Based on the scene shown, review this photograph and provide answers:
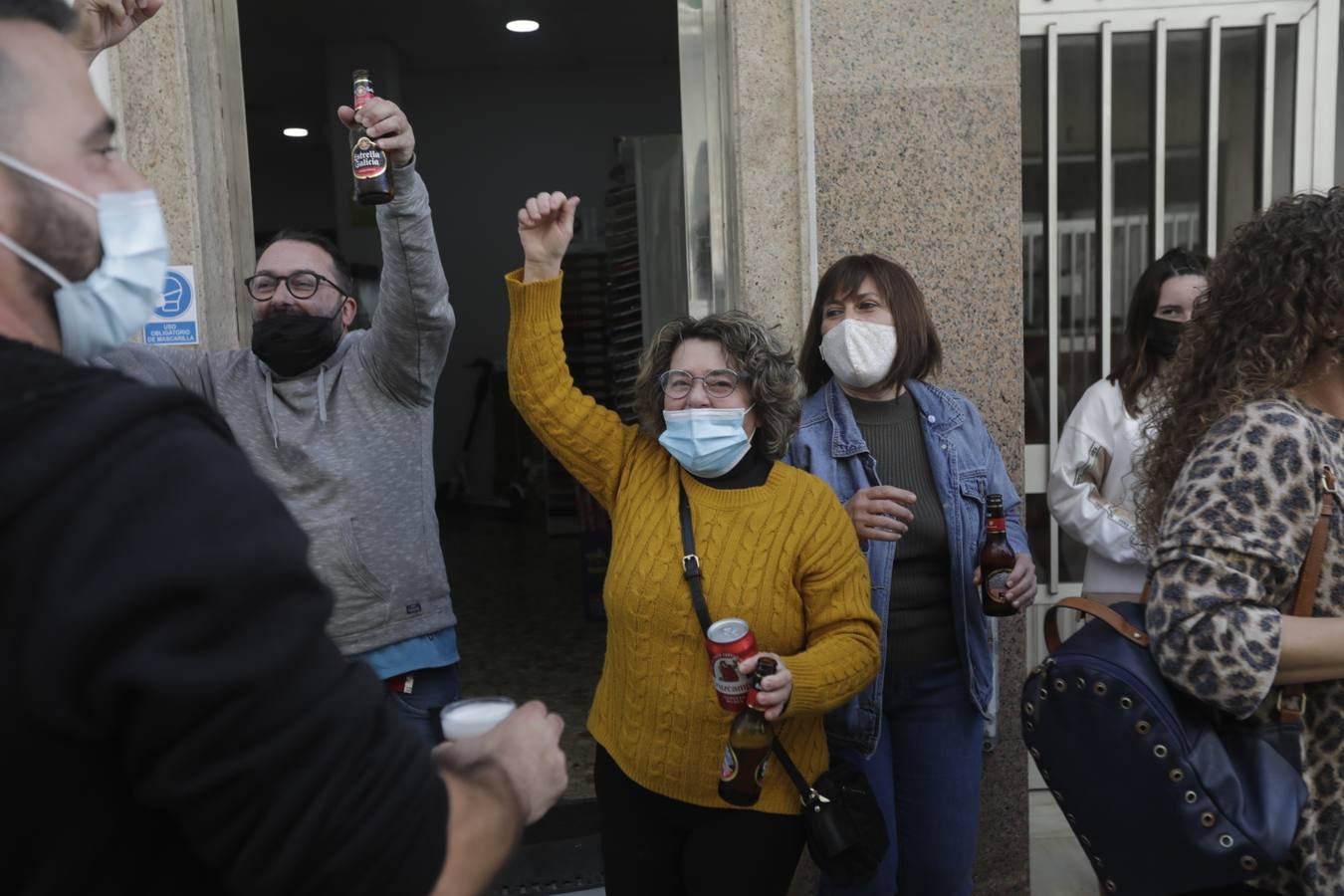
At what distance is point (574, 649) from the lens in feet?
20.4

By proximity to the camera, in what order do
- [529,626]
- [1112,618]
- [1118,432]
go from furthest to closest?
[529,626]
[1118,432]
[1112,618]

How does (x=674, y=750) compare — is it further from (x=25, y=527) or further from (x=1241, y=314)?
(x=25, y=527)

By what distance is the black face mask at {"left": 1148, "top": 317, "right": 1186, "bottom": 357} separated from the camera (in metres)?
3.30

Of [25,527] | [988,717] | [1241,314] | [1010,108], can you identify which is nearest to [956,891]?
[988,717]

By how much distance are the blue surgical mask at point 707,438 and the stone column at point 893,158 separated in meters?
1.12

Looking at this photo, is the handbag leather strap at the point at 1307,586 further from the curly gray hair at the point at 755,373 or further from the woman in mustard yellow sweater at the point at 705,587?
the curly gray hair at the point at 755,373

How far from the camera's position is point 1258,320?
1.85 m

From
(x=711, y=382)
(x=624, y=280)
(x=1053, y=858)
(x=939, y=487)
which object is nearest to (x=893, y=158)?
(x=939, y=487)

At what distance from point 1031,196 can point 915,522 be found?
173cm

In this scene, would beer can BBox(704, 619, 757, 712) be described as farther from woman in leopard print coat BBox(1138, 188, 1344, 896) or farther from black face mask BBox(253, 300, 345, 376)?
black face mask BBox(253, 300, 345, 376)

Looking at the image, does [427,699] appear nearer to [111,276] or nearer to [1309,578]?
[111,276]

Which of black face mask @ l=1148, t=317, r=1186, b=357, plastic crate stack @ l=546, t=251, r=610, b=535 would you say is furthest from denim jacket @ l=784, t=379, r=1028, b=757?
plastic crate stack @ l=546, t=251, r=610, b=535

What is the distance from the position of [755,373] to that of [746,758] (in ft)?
2.97

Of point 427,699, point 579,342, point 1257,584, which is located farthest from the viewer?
point 579,342
